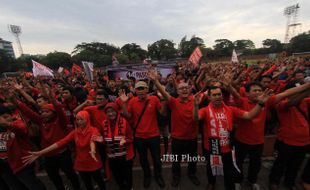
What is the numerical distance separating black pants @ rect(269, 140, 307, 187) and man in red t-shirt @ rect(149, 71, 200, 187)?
1.37 metres

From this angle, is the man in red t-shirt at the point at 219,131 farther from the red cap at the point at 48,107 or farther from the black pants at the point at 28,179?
the black pants at the point at 28,179

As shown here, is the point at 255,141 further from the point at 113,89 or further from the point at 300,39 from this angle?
the point at 300,39

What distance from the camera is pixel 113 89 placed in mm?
5965

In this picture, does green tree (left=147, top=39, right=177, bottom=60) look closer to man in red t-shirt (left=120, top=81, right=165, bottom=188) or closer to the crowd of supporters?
man in red t-shirt (left=120, top=81, right=165, bottom=188)

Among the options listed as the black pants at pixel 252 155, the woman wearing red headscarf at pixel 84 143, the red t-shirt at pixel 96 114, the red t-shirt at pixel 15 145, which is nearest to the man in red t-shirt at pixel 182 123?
the black pants at pixel 252 155

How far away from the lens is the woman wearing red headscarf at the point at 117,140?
371 cm

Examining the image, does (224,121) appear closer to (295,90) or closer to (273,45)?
(295,90)

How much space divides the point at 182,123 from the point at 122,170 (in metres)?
1.31

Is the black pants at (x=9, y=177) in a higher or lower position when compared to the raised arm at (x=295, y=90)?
lower

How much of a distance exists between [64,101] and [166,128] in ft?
8.18

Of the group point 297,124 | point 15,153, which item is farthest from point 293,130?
point 15,153

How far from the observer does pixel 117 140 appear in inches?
146

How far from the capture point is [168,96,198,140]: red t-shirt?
4043 mm

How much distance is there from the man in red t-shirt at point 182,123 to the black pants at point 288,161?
137 cm
